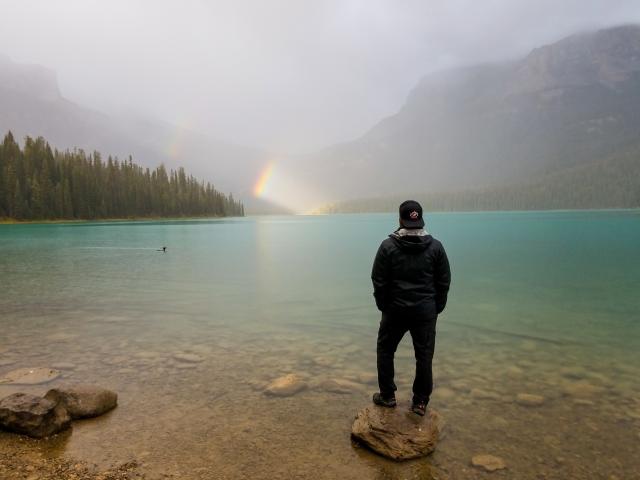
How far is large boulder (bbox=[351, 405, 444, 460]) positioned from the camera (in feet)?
22.8

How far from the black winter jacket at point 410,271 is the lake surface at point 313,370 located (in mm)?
2615

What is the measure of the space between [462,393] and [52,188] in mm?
151163

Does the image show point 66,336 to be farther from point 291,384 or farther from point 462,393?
point 462,393

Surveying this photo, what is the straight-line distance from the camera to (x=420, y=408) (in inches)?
303

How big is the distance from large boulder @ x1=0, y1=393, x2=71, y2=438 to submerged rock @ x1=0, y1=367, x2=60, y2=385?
9.06 feet

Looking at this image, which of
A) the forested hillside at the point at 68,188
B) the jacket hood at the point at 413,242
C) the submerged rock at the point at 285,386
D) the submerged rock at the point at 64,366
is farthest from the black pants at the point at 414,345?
the forested hillside at the point at 68,188

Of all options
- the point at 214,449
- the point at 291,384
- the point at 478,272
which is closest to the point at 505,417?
the point at 291,384

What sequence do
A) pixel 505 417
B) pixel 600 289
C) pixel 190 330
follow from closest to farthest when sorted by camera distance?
1. pixel 505 417
2. pixel 190 330
3. pixel 600 289

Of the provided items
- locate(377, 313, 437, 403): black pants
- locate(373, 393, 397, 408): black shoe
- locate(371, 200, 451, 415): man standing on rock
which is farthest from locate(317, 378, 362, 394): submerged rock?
locate(371, 200, 451, 415): man standing on rock

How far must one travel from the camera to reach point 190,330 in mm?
15602

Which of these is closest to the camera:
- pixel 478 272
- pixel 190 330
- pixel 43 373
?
pixel 43 373

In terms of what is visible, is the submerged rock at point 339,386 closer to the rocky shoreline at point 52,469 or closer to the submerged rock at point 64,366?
the rocky shoreline at point 52,469

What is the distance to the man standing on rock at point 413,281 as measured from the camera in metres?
7.14

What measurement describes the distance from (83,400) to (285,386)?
422 centimetres
